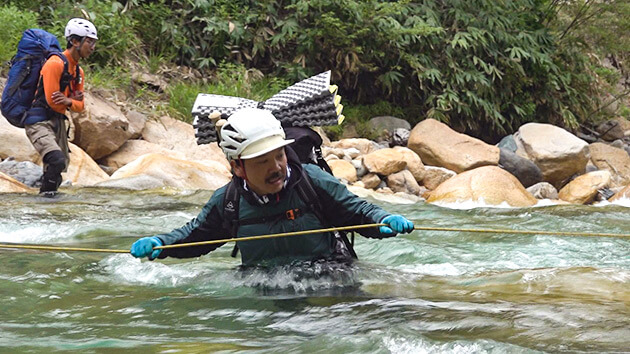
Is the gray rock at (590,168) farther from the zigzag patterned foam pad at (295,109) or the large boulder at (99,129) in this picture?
the zigzag patterned foam pad at (295,109)

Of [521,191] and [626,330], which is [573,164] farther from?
[626,330]

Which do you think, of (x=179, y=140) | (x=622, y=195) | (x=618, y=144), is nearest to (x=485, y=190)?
→ (x=622, y=195)

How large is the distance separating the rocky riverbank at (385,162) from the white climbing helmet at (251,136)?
17.2 feet

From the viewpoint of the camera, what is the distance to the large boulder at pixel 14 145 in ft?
30.6

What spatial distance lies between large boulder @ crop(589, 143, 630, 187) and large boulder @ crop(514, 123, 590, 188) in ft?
4.48

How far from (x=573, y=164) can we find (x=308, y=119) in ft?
28.9

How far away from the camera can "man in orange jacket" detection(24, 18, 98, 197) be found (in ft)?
24.4

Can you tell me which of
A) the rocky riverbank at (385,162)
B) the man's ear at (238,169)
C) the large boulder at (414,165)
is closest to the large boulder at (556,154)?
the rocky riverbank at (385,162)

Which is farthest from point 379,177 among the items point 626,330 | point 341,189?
point 626,330

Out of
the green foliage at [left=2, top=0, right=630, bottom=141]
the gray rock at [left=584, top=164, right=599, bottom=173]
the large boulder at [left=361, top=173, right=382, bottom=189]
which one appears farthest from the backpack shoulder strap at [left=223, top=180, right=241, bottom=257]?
the gray rock at [left=584, top=164, right=599, bottom=173]

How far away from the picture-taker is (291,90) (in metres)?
4.72

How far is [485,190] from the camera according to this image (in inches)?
367

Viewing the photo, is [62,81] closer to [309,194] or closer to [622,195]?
[309,194]

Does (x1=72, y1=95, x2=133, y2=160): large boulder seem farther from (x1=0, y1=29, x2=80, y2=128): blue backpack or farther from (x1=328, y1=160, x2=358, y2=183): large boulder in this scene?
(x1=328, y1=160, x2=358, y2=183): large boulder
